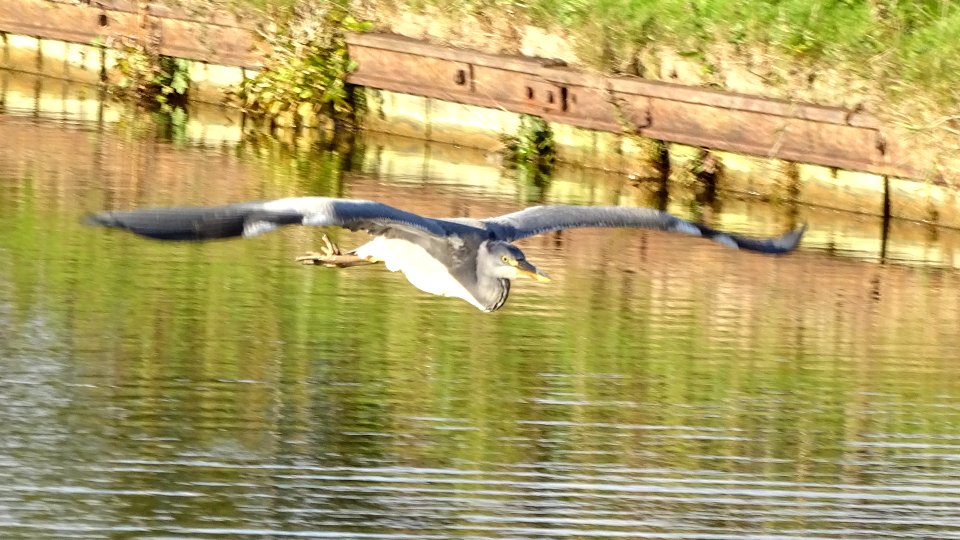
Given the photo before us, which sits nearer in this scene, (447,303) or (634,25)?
(447,303)

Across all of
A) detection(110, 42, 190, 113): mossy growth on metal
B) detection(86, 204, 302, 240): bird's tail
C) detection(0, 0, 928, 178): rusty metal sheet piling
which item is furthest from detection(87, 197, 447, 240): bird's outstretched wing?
detection(110, 42, 190, 113): mossy growth on metal

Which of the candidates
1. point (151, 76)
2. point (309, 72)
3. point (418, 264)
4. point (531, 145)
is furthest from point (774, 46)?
point (418, 264)

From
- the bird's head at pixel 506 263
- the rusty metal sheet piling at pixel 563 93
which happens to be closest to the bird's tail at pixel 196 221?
the bird's head at pixel 506 263

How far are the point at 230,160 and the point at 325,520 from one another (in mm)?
10472

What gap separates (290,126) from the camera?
22.2 metres

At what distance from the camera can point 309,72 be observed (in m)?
21.7

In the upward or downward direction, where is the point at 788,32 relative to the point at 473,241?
upward

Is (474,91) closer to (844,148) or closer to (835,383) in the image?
(844,148)

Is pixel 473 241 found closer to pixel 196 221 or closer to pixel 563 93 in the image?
pixel 196 221

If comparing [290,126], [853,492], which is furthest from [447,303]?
[290,126]

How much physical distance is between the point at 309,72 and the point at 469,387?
414 inches

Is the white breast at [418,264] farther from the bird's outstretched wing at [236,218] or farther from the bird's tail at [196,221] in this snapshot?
the bird's tail at [196,221]

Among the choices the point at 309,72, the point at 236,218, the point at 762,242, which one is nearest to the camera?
the point at 236,218

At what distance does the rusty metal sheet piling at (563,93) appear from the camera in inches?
709
